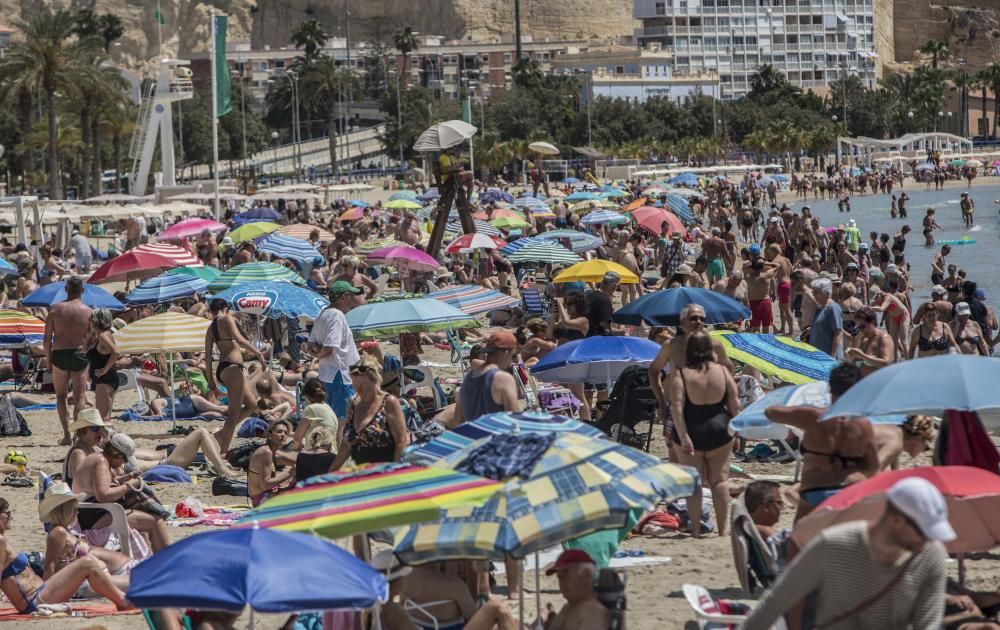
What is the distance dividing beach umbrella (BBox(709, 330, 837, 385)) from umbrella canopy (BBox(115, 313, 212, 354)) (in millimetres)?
4474

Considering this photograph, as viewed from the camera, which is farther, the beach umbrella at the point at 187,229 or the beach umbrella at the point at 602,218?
the beach umbrella at the point at 602,218

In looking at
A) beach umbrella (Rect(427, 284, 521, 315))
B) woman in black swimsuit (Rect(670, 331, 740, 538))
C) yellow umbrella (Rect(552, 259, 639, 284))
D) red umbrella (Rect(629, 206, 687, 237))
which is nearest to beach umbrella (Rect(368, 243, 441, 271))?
yellow umbrella (Rect(552, 259, 639, 284))

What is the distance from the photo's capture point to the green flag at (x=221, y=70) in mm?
29703

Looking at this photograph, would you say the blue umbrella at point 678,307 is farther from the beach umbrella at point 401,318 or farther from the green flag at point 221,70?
the green flag at point 221,70

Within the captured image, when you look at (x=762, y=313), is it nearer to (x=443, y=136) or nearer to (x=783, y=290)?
(x=783, y=290)

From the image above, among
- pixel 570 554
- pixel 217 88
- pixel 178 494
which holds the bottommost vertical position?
pixel 178 494

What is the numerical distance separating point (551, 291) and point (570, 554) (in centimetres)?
1223

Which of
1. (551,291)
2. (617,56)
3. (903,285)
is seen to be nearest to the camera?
(903,285)

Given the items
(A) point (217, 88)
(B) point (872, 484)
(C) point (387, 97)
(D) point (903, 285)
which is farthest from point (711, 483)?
(C) point (387, 97)

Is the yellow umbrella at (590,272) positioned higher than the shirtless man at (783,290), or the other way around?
the yellow umbrella at (590,272)

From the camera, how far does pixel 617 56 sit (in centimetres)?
11469

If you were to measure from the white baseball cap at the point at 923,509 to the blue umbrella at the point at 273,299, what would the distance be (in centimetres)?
1044

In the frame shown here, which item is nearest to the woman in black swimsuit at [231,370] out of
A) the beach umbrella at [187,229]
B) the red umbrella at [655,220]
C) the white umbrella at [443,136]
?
the white umbrella at [443,136]

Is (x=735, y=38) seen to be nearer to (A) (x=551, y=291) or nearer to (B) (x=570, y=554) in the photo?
(A) (x=551, y=291)
